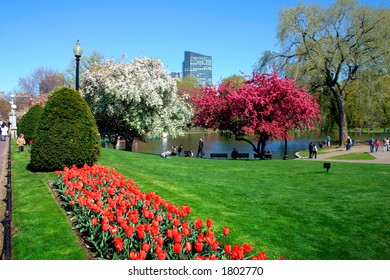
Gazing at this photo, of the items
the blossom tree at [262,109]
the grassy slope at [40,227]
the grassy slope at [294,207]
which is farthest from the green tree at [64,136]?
the blossom tree at [262,109]

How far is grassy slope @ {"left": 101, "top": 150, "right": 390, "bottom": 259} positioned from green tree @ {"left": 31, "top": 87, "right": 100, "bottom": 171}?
1609mm

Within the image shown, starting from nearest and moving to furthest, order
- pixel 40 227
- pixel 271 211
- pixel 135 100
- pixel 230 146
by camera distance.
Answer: pixel 40 227, pixel 271 211, pixel 135 100, pixel 230 146

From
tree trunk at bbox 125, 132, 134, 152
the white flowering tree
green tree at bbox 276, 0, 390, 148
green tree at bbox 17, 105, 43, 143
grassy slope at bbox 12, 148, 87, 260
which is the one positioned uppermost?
Answer: green tree at bbox 276, 0, 390, 148

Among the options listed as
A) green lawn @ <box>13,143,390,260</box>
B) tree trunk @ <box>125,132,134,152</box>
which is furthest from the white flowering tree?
green lawn @ <box>13,143,390,260</box>

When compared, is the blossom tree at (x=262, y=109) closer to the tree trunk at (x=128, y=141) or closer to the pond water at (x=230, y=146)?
the tree trunk at (x=128, y=141)

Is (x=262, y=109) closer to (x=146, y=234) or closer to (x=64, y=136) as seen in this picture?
(x=64, y=136)

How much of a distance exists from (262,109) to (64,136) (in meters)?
15.9

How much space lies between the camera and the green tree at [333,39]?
3152cm

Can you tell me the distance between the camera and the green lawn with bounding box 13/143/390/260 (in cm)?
609

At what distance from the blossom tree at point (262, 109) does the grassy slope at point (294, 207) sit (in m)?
10.3

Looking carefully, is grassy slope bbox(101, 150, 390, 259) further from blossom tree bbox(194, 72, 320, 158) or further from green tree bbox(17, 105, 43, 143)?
green tree bbox(17, 105, 43, 143)

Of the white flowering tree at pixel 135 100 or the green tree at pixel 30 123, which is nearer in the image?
the green tree at pixel 30 123

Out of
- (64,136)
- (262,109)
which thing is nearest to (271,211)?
(64,136)

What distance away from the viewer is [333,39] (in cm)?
3216
